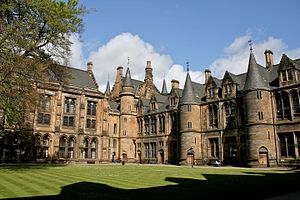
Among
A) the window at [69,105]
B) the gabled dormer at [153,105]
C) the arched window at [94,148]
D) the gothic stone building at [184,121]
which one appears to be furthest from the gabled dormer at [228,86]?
the window at [69,105]

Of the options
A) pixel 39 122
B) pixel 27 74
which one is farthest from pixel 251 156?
pixel 39 122

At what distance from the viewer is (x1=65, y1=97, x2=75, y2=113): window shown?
157 ft

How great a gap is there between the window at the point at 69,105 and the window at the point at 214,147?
942 inches

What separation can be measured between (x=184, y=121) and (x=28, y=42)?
88.9 feet

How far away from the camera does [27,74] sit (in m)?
20.6

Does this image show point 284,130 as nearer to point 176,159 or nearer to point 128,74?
point 176,159

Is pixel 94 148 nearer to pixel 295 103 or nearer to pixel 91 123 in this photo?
pixel 91 123

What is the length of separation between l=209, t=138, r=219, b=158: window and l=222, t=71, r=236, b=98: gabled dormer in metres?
6.61

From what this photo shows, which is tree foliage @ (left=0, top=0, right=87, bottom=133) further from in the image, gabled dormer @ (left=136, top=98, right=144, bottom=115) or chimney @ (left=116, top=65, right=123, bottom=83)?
chimney @ (left=116, top=65, right=123, bottom=83)

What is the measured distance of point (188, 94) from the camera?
Answer: 43.1m

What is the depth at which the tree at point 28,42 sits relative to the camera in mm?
19484

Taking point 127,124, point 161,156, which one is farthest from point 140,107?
point 161,156

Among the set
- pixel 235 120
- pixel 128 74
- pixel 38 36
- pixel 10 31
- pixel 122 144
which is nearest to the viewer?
pixel 10 31

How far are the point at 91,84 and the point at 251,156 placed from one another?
32.6m
